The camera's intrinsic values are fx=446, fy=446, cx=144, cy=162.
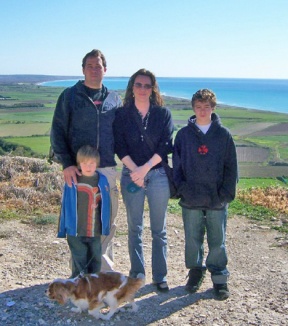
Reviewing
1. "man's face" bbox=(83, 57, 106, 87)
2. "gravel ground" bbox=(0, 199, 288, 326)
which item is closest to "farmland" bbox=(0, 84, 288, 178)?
"gravel ground" bbox=(0, 199, 288, 326)

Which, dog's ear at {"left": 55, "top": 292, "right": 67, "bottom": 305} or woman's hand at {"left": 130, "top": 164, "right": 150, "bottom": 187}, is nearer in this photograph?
dog's ear at {"left": 55, "top": 292, "right": 67, "bottom": 305}

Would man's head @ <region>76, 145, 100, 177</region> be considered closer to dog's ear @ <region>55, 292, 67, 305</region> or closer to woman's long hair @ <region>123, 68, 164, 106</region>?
woman's long hair @ <region>123, 68, 164, 106</region>

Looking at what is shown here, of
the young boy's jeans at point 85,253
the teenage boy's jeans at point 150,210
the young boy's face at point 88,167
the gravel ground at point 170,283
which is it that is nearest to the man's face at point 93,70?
the young boy's face at point 88,167

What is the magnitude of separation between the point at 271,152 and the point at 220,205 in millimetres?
29528

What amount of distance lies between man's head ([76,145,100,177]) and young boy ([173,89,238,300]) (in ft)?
2.62

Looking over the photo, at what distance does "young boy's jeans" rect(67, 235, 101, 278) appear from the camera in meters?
4.12

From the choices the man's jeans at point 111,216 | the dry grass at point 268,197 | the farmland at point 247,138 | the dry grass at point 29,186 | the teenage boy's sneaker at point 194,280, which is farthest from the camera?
the farmland at point 247,138

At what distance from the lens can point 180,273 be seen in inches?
200

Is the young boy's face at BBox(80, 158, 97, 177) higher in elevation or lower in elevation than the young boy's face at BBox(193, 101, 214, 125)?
lower

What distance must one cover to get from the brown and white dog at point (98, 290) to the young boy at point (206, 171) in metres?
0.89

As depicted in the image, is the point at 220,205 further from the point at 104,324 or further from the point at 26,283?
the point at 26,283

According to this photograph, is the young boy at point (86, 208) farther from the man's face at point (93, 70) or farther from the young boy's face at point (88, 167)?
the man's face at point (93, 70)

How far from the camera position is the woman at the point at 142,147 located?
4.08 metres

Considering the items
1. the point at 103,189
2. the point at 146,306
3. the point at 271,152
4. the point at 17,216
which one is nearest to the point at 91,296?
the point at 146,306
